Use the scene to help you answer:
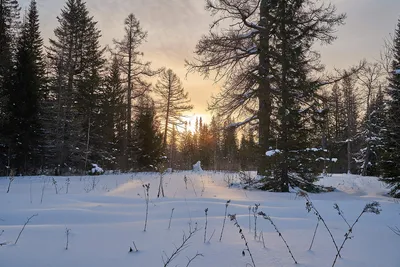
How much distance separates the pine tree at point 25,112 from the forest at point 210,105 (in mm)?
61

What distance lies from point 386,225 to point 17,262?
386cm

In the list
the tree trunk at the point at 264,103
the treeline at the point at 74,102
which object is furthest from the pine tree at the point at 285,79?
the treeline at the point at 74,102

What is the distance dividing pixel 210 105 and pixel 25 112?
1208 cm

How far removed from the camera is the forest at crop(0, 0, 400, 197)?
8.27 metres

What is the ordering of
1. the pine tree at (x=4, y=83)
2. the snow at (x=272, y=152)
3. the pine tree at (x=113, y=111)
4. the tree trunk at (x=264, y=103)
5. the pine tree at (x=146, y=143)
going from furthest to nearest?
the pine tree at (x=146, y=143) → the pine tree at (x=113, y=111) → the pine tree at (x=4, y=83) → the tree trunk at (x=264, y=103) → the snow at (x=272, y=152)

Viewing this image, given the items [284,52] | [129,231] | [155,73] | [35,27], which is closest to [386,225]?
[129,231]

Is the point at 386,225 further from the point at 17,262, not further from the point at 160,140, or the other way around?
the point at 160,140

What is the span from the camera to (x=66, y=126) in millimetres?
15961

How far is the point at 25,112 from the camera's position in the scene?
1633cm

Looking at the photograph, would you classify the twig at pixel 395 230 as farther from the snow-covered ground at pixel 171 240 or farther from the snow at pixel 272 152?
the snow at pixel 272 152

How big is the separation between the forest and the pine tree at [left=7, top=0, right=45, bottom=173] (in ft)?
0.20

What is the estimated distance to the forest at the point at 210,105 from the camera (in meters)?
8.27

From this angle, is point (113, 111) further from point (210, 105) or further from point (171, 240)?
point (171, 240)

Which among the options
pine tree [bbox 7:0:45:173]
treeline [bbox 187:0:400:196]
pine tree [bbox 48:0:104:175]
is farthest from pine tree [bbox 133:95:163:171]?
treeline [bbox 187:0:400:196]
